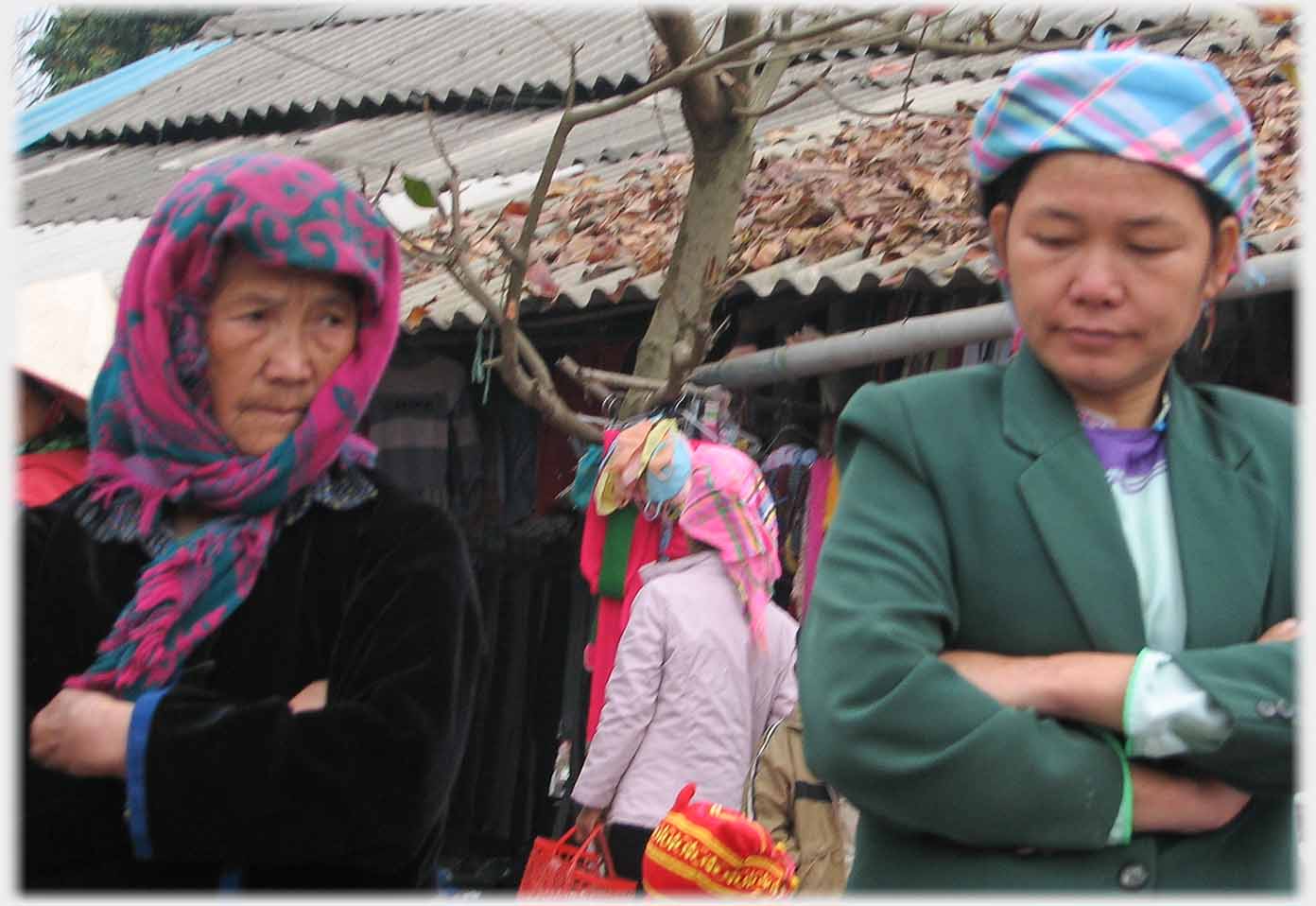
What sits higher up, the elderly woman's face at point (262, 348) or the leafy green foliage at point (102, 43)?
the leafy green foliage at point (102, 43)

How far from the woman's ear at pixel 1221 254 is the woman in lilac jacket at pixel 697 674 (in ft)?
10.9

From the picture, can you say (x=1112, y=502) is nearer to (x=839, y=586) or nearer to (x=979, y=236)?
(x=839, y=586)

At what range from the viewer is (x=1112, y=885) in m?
2.01

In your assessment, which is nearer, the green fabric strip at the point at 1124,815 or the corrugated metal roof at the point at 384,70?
the green fabric strip at the point at 1124,815

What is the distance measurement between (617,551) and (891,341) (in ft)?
3.79

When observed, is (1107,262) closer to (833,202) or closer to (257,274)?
(257,274)

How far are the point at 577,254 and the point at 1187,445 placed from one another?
218 inches

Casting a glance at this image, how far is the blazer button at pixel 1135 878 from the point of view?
2.01 meters

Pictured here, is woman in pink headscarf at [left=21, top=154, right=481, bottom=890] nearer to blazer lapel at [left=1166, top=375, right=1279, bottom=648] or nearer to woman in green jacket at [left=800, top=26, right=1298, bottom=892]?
woman in green jacket at [left=800, top=26, right=1298, bottom=892]

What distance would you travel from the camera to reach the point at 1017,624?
2.09m

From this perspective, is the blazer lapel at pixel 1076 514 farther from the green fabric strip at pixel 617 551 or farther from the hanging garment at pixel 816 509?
the green fabric strip at pixel 617 551

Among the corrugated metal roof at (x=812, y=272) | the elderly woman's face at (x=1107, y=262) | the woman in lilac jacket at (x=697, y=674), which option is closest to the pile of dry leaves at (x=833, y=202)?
the corrugated metal roof at (x=812, y=272)

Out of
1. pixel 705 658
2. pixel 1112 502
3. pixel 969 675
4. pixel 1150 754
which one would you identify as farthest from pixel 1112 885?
pixel 705 658

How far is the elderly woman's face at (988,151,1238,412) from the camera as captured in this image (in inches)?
82.4
